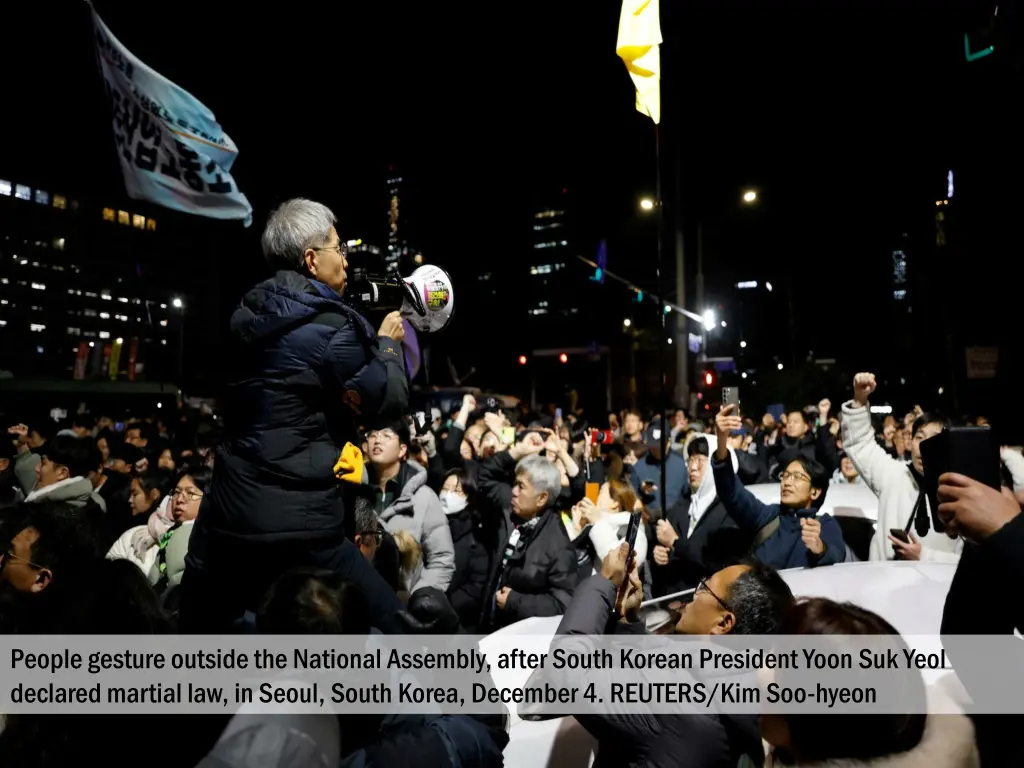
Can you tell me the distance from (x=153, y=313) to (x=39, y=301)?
17.6m

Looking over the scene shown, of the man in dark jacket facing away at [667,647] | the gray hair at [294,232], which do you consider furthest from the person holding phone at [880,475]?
the gray hair at [294,232]

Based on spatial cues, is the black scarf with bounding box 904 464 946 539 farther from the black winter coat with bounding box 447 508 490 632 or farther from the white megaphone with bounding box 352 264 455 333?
the black winter coat with bounding box 447 508 490 632

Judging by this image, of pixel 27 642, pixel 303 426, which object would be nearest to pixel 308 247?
pixel 303 426

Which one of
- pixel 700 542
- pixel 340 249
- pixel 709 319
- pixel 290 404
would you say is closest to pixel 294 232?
pixel 340 249

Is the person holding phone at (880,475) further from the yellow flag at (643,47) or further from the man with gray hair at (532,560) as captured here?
the yellow flag at (643,47)

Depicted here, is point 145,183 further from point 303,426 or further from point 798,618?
point 798,618

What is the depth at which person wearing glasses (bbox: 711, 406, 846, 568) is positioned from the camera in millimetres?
4653

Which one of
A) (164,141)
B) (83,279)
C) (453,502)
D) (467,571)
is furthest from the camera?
(83,279)

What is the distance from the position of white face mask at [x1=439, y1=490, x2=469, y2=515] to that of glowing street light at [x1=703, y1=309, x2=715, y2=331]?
11.6m

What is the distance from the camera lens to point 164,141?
25.9 feet

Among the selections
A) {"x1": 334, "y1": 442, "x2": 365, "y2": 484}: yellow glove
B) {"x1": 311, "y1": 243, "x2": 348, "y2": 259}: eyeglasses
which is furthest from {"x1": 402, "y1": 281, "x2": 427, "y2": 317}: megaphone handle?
{"x1": 334, "y1": 442, "x2": 365, "y2": 484}: yellow glove

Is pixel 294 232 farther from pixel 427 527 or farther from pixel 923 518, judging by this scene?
pixel 923 518

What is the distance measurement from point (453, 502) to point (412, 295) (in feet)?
11.3

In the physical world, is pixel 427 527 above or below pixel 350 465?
below
